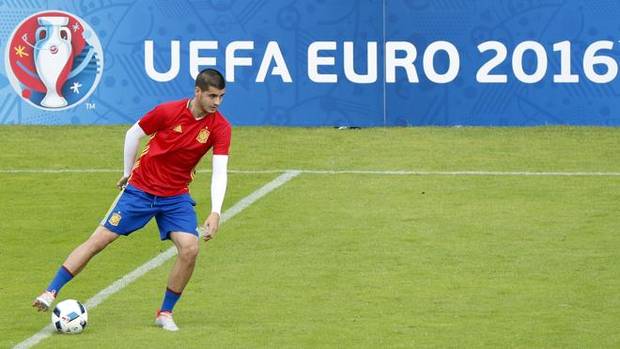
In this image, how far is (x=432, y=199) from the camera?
714 inches

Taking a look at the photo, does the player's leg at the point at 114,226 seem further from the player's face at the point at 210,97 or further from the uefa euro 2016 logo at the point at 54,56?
the uefa euro 2016 logo at the point at 54,56

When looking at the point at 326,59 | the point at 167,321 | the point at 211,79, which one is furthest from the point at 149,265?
the point at 326,59

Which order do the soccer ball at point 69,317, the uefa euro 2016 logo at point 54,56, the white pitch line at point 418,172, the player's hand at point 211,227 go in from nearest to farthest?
the player's hand at point 211,227 → the soccer ball at point 69,317 → the white pitch line at point 418,172 → the uefa euro 2016 logo at point 54,56

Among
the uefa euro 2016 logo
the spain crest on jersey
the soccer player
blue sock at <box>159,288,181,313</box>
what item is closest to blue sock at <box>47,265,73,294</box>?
the soccer player

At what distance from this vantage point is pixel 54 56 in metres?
23.5

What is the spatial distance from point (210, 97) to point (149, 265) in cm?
348

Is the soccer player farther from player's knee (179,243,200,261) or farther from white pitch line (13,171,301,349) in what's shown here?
white pitch line (13,171,301,349)

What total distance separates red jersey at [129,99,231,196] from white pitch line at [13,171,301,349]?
1284 mm

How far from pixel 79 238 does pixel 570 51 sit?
9.74m

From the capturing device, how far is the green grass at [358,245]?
11.6 metres

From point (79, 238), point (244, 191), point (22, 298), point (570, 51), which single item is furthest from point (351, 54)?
point (22, 298)

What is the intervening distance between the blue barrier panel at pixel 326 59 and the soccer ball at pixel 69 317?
12.5m

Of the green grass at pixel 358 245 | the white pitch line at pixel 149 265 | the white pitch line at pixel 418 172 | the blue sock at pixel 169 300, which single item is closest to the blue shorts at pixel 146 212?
the blue sock at pixel 169 300

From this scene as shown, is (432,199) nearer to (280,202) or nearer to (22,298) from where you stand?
(280,202)
